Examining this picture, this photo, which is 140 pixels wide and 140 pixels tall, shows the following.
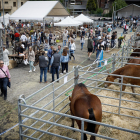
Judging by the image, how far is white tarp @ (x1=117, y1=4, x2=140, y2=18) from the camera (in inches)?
1721

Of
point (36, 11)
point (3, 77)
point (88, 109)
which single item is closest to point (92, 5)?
point (36, 11)

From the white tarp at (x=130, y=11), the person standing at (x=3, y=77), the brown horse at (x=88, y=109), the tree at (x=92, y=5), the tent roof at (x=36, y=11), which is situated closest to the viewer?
the brown horse at (x=88, y=109)

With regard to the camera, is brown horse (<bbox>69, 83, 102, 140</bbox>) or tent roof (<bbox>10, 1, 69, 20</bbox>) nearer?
brown horse (<bbox>69, 83, 102, 140</bbox>)

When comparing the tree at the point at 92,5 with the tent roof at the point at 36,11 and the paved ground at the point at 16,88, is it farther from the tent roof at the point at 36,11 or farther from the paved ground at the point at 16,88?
the paved ground at the point at 16,88

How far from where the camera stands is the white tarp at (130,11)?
1721 inches

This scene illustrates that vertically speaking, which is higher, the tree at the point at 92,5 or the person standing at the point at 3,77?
the tree at the point at 92,5

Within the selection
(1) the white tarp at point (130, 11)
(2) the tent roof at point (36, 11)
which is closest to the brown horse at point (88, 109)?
(2) the tent roof at point (36, 11)

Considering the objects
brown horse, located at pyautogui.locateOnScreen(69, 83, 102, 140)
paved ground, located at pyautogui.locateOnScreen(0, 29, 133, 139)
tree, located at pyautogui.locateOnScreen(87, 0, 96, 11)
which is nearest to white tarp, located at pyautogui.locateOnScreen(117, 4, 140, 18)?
tree, located at pyautogui.locateOnScreen(87, 0, 96, 11)

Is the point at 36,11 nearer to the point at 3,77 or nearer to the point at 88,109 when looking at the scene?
the point at 3,77

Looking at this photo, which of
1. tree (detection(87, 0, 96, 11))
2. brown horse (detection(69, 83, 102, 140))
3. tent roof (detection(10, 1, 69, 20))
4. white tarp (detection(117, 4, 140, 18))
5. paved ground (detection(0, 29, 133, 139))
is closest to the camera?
brown horse (detection(69, 83, 102, 140))

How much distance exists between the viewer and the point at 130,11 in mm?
44469

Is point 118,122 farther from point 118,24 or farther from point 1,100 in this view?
point 118,24

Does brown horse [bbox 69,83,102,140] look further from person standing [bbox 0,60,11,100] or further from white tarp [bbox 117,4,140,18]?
white tarp [bbox 117,4,140,18]

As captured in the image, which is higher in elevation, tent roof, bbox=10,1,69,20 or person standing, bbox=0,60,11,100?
tent roof, bbox=10,1,69,20
